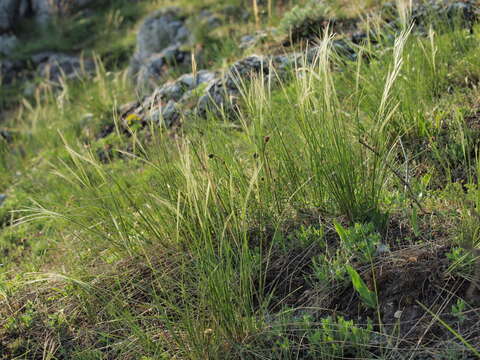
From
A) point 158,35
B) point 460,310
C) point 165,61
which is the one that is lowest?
point 165,61

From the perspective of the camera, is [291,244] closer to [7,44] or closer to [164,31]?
[164,31]

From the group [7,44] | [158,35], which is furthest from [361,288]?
[7,44]

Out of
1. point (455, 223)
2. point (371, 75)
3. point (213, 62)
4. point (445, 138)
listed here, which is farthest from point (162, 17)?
point (455, 223)

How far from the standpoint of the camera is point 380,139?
2.17m

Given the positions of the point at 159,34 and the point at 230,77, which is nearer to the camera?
the point at 230,77

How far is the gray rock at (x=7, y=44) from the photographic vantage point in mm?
12406

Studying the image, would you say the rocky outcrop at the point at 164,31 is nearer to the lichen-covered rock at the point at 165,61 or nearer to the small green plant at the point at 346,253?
the lichen-covered rock at the point at 165,61

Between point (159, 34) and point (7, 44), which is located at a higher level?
point (159, 34)

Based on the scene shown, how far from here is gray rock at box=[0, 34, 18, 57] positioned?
40.7ft

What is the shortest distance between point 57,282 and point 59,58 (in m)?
10.2

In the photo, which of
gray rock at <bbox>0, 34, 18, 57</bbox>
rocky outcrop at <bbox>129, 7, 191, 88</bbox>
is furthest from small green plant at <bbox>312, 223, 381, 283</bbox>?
gray rock at <bbox>0, 34, 18, 57</bbox>

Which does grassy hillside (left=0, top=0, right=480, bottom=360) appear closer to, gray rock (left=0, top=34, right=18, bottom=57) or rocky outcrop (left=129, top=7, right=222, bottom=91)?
rocky outcrop (left=129, top=7, right=222, bottom=91)

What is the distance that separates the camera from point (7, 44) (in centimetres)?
1262

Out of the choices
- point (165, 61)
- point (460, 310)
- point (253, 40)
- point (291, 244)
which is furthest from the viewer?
→ point (165, 61)
